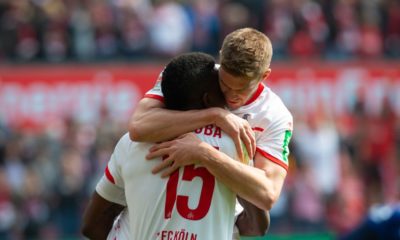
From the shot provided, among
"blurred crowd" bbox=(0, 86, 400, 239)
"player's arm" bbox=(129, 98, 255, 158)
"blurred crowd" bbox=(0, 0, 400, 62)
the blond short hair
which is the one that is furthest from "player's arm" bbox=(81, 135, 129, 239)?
"blurred crowd" bbox=(0, 0, 400, 62)

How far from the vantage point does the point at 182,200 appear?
5914 millimetres

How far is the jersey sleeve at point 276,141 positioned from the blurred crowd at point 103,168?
9.57m

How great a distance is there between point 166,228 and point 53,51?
1277cm

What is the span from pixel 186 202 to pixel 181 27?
1324 centimetres

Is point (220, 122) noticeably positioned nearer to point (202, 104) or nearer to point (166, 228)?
point (202, 104)

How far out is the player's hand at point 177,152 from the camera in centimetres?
590

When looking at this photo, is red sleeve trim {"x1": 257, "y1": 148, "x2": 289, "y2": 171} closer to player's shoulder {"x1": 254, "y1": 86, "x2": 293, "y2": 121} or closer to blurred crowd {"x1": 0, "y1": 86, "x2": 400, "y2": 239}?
player's shoulder {"x1": 254, "y1": 86, "x2": 293, "y2": 121}

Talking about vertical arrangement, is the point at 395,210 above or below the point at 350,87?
above

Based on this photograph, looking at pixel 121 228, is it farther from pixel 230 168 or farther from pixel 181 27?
pixel 181 27

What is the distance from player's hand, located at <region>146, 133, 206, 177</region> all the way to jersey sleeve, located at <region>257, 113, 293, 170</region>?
0.33 meters

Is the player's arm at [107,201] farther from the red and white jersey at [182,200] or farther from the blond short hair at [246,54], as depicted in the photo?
the blond short hair at [246,54]

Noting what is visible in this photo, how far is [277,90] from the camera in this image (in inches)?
738

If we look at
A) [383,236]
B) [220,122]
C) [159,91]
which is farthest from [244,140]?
[383,236]

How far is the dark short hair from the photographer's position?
19.3ft
